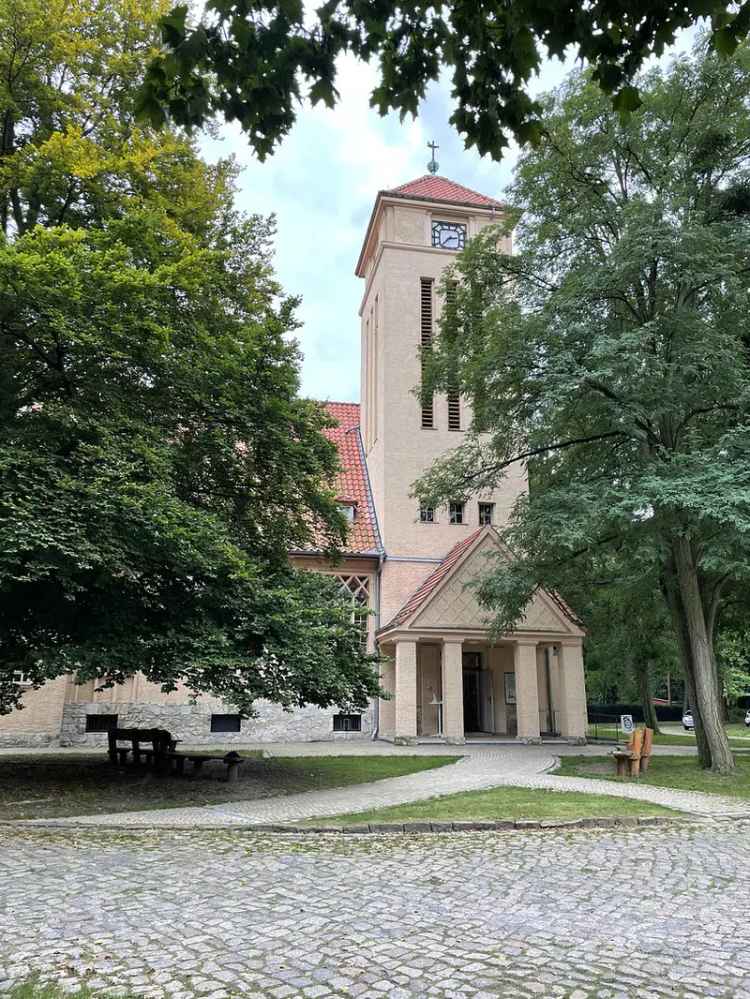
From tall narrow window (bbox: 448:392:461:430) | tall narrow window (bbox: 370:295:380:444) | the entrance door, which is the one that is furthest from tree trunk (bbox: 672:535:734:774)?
tall narrow window (bbox: 370:295:380:444)

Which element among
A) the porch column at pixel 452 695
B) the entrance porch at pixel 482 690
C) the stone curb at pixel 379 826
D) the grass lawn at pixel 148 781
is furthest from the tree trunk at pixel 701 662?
the porch column at pixel 452 695

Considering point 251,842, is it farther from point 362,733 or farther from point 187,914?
point 362,733

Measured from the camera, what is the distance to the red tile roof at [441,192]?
2966 cm

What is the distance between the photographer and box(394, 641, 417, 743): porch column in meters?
22.7

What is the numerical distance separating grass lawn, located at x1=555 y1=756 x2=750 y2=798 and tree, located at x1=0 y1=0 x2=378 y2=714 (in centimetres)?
541

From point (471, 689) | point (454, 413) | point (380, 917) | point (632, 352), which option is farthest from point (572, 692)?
point (380, 917)

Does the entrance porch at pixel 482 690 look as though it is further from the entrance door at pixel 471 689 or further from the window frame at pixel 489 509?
the window frame at pixel 489 509

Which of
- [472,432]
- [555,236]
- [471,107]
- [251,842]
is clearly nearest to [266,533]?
[472,432]

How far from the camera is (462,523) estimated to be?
27.8m

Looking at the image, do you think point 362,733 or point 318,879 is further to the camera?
point 362,733

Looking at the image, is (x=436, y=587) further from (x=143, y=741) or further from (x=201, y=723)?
(x=143, y=741)

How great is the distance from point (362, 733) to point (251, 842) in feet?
57.2

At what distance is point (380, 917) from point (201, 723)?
19398mm

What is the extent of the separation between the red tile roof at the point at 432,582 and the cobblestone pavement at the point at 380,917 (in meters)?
15.3
